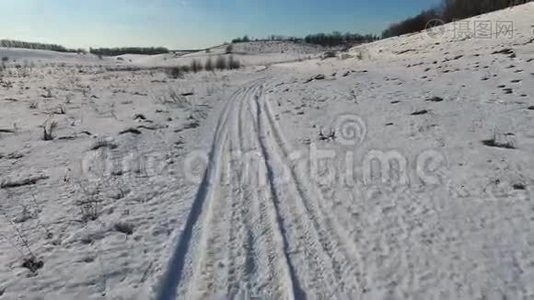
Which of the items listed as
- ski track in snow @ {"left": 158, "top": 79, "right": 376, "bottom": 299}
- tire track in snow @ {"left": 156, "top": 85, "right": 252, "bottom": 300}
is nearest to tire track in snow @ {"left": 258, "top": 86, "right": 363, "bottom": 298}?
ski track in snow @ {"left": 158, "top": 79, "right": 376, "bottom": 299}

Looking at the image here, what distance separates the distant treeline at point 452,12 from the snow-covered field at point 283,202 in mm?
53436

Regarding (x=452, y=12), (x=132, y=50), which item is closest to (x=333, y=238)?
(x=452, y=12)

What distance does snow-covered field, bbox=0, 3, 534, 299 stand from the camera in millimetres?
4824

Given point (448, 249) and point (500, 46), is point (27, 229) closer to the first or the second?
point (448, 249)

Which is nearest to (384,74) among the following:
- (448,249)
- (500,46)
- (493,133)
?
(500,46)

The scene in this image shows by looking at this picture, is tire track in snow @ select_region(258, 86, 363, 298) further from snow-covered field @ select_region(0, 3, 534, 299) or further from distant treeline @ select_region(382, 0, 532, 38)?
distant treeline @ select_region(382, 0, 532, 38)

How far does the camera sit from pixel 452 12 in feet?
234

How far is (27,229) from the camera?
6344mm

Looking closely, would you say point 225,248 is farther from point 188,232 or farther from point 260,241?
point 188,232

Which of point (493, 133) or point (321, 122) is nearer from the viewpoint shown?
point (493, 133)

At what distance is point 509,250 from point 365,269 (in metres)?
1.74

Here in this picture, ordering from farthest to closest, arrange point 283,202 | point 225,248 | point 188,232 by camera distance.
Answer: point 283,202 → point 188,232 → point 225,248

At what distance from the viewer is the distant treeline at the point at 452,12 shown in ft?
Answer: 200

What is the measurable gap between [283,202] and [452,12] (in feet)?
246
